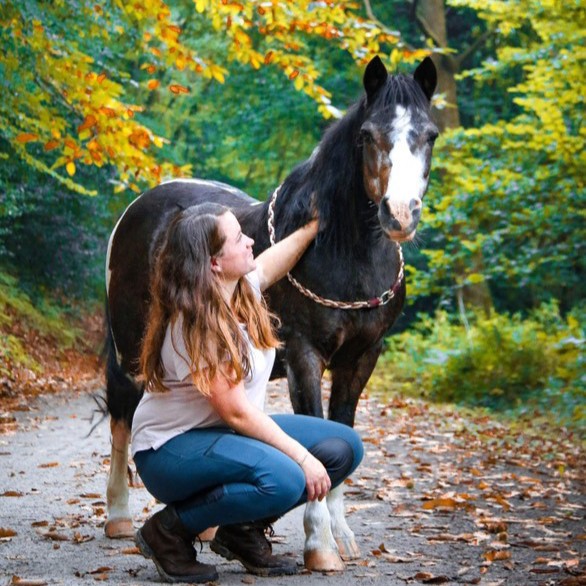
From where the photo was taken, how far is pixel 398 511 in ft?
18.3

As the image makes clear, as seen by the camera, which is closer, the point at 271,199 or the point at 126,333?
the point at 271,199

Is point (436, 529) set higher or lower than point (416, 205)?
lower

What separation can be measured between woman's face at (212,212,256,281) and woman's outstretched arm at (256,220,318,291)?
57 centimetres

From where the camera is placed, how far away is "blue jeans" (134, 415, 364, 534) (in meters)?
3.39

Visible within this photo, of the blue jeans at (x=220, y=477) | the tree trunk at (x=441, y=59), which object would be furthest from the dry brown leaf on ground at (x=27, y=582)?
the tree trunk at (x=441, y=59)

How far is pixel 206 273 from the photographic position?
3457mm

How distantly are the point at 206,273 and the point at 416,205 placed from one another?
88 cm

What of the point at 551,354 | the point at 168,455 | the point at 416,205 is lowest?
the point at 551,354

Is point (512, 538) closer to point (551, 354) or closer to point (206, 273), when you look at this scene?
point (206, 273)

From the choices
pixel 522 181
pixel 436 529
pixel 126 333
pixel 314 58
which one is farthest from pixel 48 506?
pixel 314 58

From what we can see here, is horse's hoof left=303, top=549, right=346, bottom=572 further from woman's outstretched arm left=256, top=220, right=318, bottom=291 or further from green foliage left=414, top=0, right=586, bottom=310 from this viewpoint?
green foliage left=414, top=0, right=586, bottom=310

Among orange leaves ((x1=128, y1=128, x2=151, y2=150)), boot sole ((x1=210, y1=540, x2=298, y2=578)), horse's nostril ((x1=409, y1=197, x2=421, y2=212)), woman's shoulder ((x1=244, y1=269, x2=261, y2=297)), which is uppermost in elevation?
orange leaves ((x1=128, y1=128, x2=151, y2=150))

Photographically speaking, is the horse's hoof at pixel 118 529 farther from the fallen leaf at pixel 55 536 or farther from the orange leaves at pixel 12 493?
the orange leaves at pixel 12 493

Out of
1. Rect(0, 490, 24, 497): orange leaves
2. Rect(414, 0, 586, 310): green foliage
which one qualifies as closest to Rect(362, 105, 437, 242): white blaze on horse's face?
Rect(0, 490, 24, 497): orange leaves
